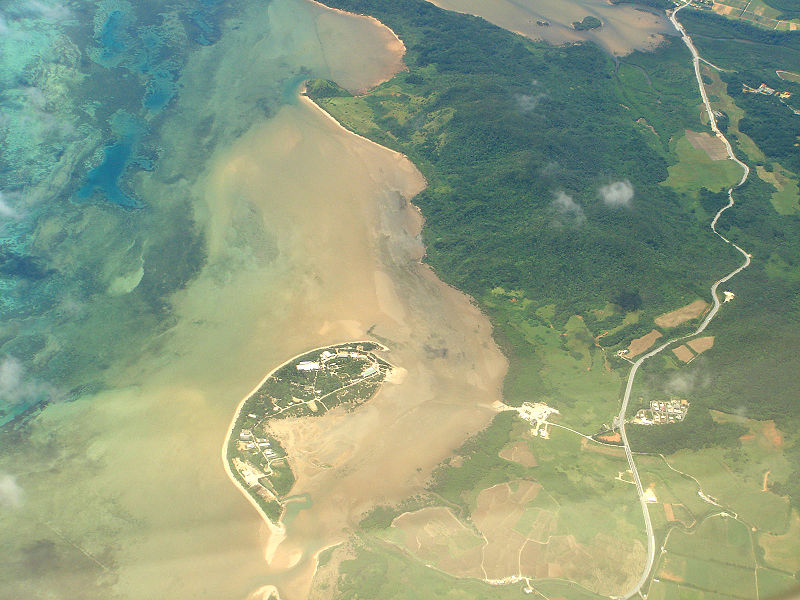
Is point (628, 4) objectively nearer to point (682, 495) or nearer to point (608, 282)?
point (608, 282)

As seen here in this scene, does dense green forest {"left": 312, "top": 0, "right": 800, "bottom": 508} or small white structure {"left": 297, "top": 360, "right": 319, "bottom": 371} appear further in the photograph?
dense green forest {"left": 312, "top": 0, "right": 800, "bottom": 508}

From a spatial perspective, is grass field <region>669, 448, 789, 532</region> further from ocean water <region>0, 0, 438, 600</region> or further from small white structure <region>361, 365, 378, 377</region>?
ocean water <region>0, 0, 438, 600</region>

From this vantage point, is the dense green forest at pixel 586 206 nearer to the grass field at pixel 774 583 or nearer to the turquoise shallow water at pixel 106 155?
the grass field at pixel 774 583

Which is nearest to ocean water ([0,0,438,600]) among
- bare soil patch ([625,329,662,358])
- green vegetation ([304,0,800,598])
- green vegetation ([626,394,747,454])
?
green vegetation ([304,0,800,598])

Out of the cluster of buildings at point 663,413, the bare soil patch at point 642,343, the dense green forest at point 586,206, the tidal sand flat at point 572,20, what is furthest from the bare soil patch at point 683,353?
the tidal sand flat at point 572,20

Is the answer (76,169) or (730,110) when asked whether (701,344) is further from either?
(76,169)

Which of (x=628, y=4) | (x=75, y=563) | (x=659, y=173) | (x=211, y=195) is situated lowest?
(x=75, y=563)

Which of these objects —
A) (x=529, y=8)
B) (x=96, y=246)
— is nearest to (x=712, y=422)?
(x=96, y=246)
